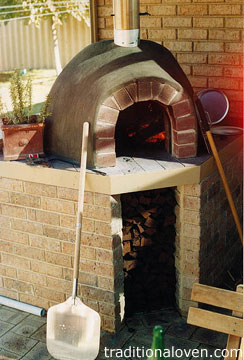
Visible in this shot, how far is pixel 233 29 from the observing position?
5109 millimetres

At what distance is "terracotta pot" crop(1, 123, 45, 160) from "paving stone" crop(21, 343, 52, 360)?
1538mm

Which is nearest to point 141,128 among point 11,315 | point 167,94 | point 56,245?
point 167,94

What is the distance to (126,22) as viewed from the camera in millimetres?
4234

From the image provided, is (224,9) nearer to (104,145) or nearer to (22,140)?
(104,145)

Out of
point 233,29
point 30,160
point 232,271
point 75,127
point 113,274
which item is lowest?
point 232,271

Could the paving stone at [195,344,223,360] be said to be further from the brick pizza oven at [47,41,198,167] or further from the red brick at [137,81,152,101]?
the red brick at [137,81,152,101]

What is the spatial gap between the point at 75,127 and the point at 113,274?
122 cm

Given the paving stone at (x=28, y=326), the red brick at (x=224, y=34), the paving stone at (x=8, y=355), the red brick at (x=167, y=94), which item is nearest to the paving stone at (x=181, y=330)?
the paving stone at (x=28, y=326)

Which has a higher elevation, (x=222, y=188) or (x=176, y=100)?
(x=176, y=100)

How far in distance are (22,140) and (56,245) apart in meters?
0.92

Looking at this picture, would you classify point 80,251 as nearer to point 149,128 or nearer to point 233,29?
point 149,128

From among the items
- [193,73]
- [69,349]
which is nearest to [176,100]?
[193,73]

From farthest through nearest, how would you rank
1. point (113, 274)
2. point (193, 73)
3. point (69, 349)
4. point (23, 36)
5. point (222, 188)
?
point (23, 36) → point (193, 73) → point (222, 188) → point (113, 274) → point (69, 349)

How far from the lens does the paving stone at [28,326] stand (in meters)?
4.40
